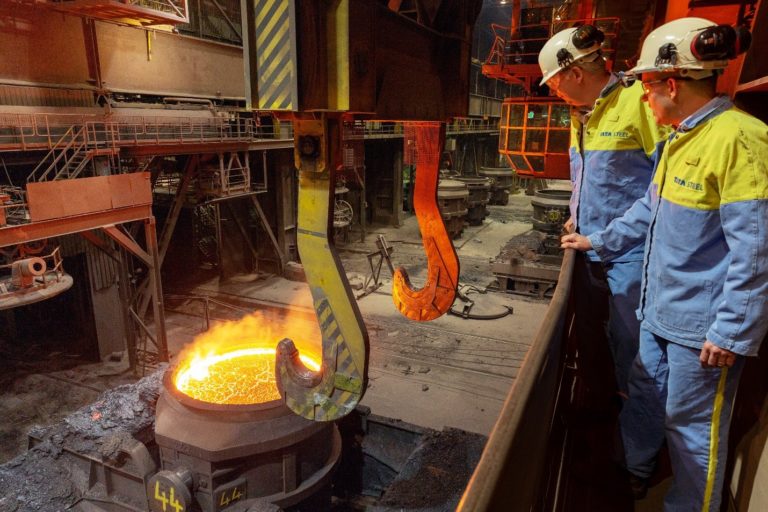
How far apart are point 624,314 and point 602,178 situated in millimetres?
762

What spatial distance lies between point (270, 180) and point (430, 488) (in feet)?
36.9

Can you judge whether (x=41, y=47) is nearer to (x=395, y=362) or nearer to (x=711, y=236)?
(x=395, y=362)

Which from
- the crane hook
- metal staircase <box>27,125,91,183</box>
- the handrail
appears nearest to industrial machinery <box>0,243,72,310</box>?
metal staircase <box>27,125,91,183</box>

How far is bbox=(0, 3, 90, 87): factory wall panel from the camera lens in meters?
8.63

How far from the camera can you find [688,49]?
1895 mm

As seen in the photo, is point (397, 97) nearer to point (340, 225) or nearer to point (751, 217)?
point (751, 217)

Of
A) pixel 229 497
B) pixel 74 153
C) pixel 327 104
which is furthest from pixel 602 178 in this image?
pixel 74 153

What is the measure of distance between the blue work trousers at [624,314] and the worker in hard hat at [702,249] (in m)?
0.48

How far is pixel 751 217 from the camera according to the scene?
1.66 m

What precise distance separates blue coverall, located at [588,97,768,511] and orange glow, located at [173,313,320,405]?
3317 millimetres

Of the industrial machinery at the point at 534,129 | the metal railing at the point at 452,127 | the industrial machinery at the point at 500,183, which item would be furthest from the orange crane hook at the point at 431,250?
the industrial machinery at the point at 500,183

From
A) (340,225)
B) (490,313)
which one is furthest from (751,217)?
(340,225)

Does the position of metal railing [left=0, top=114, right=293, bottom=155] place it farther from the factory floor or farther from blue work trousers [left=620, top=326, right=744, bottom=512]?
blue work trousers [left=620, top=326, right=744, bottom=512]

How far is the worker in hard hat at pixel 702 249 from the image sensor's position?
1.69 m
